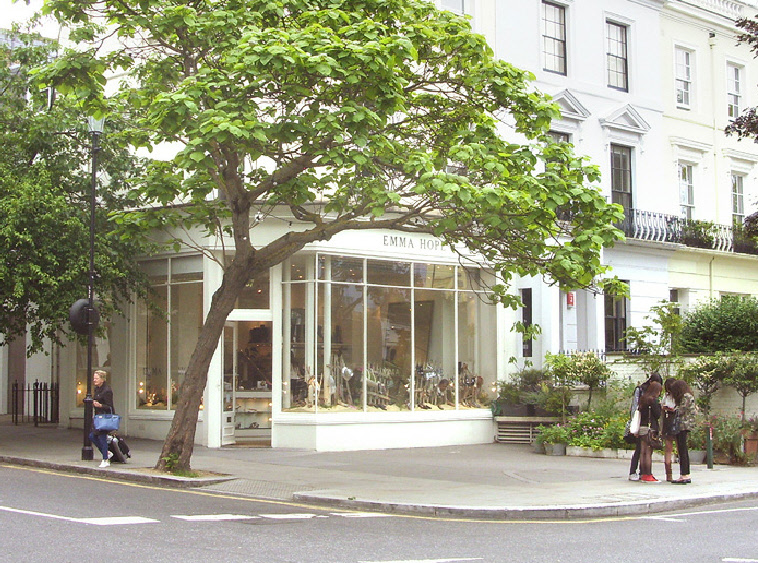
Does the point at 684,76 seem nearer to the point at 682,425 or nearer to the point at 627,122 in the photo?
the point at 627,122

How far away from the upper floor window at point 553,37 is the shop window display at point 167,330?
10.6m

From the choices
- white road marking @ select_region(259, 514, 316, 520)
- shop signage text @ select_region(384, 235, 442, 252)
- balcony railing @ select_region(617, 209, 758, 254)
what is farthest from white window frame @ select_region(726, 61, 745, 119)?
white road marking @ select_region(259, 514, 316, 520)

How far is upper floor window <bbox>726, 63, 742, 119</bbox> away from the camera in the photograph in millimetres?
30328

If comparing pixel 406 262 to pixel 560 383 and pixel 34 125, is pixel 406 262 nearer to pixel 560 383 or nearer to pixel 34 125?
pixel 560 383

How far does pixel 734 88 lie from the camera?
30.6m

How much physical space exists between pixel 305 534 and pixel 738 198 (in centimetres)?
2422

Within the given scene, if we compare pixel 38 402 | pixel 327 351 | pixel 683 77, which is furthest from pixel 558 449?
pixel 38 402

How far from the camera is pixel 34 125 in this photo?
65.2 ft

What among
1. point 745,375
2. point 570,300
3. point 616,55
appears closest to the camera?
point 745,375

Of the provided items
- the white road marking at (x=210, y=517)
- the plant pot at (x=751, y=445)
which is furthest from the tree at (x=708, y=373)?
the white road marking at (x=210, y=517)

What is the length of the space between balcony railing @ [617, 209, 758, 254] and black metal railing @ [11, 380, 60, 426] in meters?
16.0

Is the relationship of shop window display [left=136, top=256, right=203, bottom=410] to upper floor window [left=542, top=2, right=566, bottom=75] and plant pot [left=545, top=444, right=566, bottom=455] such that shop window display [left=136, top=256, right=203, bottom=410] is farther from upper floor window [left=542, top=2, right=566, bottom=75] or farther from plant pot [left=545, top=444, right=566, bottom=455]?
upper floor window [left=542, top=2, right=566, bottom=75]

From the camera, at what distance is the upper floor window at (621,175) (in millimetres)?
26750

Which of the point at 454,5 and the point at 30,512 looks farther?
the point at 454,5
